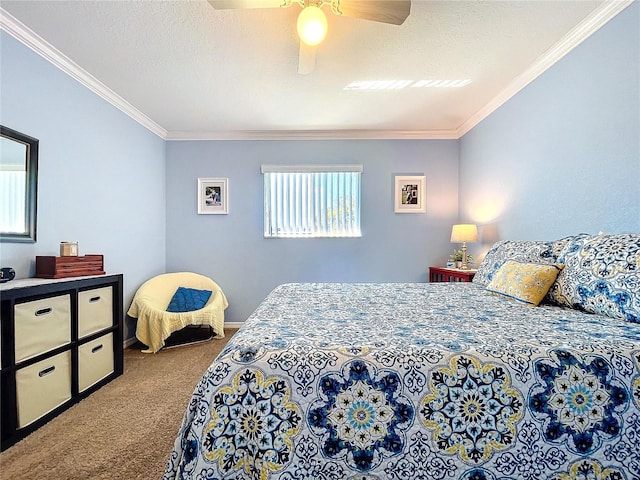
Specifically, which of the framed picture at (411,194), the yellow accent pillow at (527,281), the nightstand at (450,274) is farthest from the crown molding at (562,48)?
the nightstand at (450,274)

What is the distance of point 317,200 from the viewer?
13.4ft

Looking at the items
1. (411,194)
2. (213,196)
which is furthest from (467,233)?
(213,196)

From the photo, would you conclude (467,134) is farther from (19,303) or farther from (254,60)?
(19,303)

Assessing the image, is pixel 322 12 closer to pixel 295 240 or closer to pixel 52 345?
pixel 52 345

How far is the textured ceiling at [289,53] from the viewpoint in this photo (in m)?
1.91

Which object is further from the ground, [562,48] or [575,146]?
[562,48]

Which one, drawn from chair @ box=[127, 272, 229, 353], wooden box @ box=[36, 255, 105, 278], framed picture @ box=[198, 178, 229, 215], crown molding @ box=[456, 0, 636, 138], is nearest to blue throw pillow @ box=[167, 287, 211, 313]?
chair @ box=[127, 272, 229, 353]

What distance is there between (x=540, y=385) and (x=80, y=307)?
8.67 feet

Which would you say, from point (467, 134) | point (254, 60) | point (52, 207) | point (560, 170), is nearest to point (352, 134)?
point (467, 134)

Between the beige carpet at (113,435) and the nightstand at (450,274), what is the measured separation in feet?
8.67

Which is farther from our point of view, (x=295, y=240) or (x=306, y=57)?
(x=295, y=240)

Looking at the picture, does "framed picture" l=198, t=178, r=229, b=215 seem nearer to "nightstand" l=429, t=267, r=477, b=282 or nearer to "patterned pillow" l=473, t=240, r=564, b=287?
Result: "nightstand" l=429, t=267, r=477, b=282

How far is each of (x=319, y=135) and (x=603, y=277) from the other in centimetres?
326

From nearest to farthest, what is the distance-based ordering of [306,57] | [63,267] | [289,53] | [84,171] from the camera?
1. [306,57]
2. [63,267]
3. [289,53]
4. [84,171]
